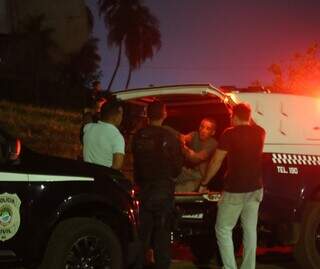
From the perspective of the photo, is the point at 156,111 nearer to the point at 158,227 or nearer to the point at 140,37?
the point at 158,227

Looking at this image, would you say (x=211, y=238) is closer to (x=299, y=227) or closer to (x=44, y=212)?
(x=299, y=227)

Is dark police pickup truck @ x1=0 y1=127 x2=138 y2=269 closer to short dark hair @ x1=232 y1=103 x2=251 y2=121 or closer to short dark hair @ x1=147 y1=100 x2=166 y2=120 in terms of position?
short dark hair @ x1=147 y1=100 x2=166 y2=120

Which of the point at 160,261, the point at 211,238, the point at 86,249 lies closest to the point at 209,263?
the point at 211,238

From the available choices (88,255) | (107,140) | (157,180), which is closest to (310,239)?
(157,180)

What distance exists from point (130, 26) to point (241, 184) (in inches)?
2017

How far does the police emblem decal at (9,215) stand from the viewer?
5867 millimetres

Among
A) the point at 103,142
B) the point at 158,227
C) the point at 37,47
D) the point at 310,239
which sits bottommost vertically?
the point at 310,239

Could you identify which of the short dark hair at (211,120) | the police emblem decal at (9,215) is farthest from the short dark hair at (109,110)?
the short dark hair at (211,120)

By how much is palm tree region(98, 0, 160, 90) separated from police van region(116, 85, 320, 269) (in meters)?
48.9

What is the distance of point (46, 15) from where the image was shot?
140 feet

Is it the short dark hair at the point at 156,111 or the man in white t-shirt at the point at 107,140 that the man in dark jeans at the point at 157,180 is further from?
the man in white t-shirt at the point at 107,140

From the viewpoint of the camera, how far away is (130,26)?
57469mm

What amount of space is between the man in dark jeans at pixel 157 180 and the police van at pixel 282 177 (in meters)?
0.81

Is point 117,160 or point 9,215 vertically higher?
point 117,160
